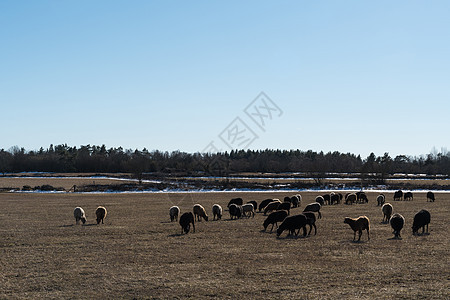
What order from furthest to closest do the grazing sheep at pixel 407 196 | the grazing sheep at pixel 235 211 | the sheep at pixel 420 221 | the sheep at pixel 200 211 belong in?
the grazing sheep at pixel 407 196, the grazing sheep at pixel 235 211, the sheep at pixel 200 211, the sheep at pixel 420 221

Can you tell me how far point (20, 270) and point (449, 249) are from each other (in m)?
15.3

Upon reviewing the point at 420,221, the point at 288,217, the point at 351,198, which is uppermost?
the point at 288,217

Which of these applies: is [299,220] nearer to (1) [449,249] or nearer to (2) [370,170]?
(1) [449,249]

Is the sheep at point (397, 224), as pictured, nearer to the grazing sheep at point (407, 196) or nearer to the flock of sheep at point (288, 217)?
the flock of sheep at point (288, 217)

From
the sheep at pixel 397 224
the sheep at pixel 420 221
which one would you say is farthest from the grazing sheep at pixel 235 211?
the sheep at pixel 420 221

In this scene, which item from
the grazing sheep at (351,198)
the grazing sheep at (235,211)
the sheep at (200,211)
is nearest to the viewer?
the sheep at (200,211)

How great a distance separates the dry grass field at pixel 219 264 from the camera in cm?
A: 1062

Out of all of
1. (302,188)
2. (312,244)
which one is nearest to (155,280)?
(312,244)

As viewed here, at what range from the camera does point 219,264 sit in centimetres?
1346

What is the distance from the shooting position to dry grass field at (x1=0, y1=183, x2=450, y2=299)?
10617mm

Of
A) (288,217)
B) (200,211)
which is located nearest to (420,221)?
(288,217)

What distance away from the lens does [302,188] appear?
2554 inches

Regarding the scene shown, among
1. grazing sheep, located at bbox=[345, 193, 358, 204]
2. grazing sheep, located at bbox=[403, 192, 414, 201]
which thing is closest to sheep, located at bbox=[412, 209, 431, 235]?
grazing sheep, located at bbox=[345, 193, 358, 204]

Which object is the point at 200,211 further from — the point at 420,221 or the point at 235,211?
the point at 420,221
